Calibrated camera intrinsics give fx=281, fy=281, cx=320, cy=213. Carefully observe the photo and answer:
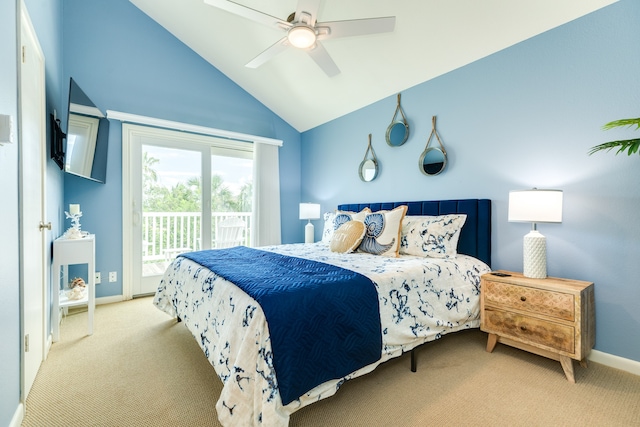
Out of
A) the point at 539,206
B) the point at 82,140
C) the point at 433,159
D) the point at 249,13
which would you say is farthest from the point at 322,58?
the point at 82,140

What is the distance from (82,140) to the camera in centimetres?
269

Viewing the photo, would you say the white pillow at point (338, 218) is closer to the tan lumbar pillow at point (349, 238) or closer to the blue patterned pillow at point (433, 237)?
the tan lumbar pillow at point (349, 238)

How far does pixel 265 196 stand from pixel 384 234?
2398 mm

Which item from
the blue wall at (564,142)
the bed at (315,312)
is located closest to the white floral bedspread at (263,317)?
the bed at (315,312)

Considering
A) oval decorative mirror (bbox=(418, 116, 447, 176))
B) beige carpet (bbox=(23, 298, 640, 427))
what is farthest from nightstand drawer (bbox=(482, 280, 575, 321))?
oval decorative mirror (bbox=(418, 116, 447, 176))

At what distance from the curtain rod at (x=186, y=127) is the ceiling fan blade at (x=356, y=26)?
234 centimetres

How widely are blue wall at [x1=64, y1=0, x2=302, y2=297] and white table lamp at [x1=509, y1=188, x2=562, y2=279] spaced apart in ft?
12.2

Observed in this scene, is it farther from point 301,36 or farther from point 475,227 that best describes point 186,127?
point 475,227

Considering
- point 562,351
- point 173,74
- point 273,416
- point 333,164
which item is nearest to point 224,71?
point 173,74

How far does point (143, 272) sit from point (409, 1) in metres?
4.12

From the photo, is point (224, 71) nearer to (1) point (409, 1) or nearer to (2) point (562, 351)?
(1) point (409, 1)

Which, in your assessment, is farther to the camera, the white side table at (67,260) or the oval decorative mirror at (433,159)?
the oval decorative mirror at (433,159)

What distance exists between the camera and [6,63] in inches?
51.9

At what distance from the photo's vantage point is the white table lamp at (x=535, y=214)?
193 centimetres
